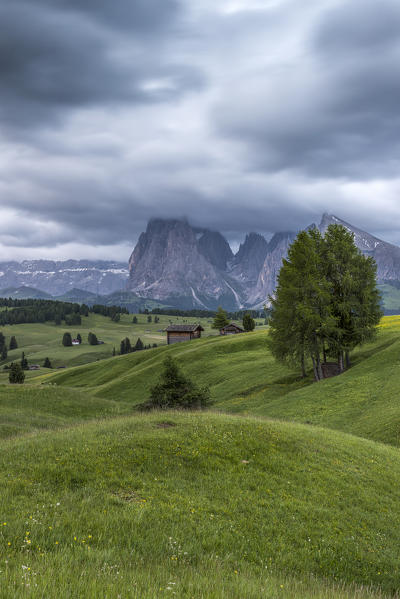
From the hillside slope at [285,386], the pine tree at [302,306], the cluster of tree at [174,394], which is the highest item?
the pine tree at [302,306]

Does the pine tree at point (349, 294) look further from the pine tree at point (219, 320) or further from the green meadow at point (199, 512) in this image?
the pine tree at point (219, 320)

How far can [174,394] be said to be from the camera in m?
32.7

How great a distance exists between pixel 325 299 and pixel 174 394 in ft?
71.5

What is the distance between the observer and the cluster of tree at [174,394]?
105 feet

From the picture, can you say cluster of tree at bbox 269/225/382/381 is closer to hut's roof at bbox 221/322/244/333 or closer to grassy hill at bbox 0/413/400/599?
grassy hill at bbox 0/413/400/599

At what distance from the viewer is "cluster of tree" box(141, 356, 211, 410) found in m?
32.2

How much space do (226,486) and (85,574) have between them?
7.40 metres

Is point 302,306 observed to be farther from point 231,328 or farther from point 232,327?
point 231,328

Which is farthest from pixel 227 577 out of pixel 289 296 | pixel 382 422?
pixel 289 296

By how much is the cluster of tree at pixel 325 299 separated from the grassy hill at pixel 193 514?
2520cm

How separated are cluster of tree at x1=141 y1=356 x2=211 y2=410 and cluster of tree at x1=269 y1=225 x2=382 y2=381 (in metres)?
16.2

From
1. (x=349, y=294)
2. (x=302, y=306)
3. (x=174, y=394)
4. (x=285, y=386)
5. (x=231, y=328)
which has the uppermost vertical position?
(x=349, y=294)

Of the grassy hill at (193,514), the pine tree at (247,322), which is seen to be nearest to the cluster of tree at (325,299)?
the grassy hill at (193,514)

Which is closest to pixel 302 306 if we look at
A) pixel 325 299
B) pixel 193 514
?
pixel 325 299
